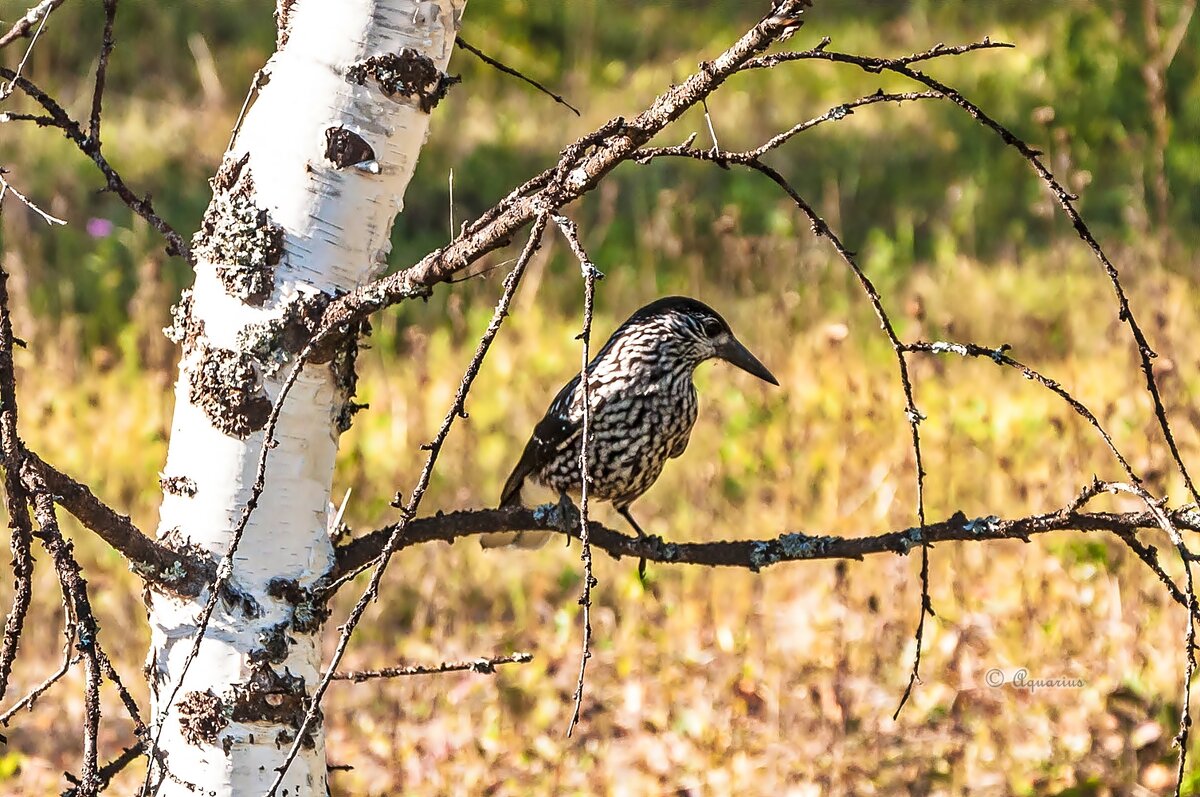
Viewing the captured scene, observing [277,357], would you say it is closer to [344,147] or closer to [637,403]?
[344,147]

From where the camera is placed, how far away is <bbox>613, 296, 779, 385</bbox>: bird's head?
13.2 feet

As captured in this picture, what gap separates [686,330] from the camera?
402cm

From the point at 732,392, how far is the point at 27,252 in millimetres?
3913

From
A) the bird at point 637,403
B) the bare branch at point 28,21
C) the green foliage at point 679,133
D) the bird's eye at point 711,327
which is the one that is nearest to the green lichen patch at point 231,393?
the bare branch at point 28,21

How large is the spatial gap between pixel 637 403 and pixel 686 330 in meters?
0.26

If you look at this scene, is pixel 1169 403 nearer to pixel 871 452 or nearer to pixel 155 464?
pixel 871 452

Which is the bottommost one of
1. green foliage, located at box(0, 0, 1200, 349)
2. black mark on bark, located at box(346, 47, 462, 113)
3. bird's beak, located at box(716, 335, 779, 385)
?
black mark on bark, located at box(346, 47, 462, 113)

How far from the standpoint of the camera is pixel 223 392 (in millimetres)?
2395

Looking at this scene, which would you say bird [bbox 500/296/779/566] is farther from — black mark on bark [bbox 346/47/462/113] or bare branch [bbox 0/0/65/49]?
bare branch [bbox 0/0/65/49]

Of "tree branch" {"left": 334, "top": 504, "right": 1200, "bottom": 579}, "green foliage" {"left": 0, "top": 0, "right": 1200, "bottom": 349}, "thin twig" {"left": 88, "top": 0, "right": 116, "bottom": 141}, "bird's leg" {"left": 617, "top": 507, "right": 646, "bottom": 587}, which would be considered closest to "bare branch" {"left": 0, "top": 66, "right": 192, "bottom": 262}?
"thin twig" {"left": 88, "top": 0, "right": 116, "bottom": 141}

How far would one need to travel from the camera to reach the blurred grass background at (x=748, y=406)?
4.57m

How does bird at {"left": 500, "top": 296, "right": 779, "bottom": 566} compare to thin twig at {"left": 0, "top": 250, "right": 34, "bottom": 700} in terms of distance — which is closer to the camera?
thin twig at {"left": 0, "top": 250, "right": 34, "bottom": 700}

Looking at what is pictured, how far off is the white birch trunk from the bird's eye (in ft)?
5.54

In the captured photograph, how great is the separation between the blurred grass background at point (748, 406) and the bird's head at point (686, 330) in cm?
85
